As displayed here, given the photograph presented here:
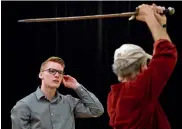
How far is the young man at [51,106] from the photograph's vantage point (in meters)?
2.20

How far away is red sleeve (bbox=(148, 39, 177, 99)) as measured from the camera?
126 centimetres

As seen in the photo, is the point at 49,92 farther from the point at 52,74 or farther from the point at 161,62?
the point at 161,62

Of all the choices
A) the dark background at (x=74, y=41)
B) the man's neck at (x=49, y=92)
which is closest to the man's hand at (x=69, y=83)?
the man's neck at (x=49, y=92)

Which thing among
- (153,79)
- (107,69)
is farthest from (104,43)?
(153,79)

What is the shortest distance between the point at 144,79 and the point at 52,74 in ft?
3.46

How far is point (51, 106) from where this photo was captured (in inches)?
89.5

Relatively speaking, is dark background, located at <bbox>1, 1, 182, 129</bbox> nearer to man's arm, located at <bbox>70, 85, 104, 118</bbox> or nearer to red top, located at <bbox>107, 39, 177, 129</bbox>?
man's arm, located at <bbox>70, 85, 104, 118</bbox>

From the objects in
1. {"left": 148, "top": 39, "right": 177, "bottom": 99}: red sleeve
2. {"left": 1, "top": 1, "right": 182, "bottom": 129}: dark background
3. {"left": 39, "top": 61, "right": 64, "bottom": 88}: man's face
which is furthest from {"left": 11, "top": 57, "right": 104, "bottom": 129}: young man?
{"left": 148, "top": 39, "right": 177, "bottom": 99}: red sleeve

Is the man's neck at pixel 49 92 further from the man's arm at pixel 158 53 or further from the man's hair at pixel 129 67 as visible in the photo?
the man's arm at pixel 158 53

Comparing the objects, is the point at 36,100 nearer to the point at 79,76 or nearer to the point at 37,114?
the point at 37,114

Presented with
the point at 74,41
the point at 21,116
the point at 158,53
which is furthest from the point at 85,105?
the point at 158,53

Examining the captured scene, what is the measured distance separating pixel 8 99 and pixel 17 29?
0.56 m

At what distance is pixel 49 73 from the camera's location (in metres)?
2.29

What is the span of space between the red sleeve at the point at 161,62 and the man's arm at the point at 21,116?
3.44 ft
